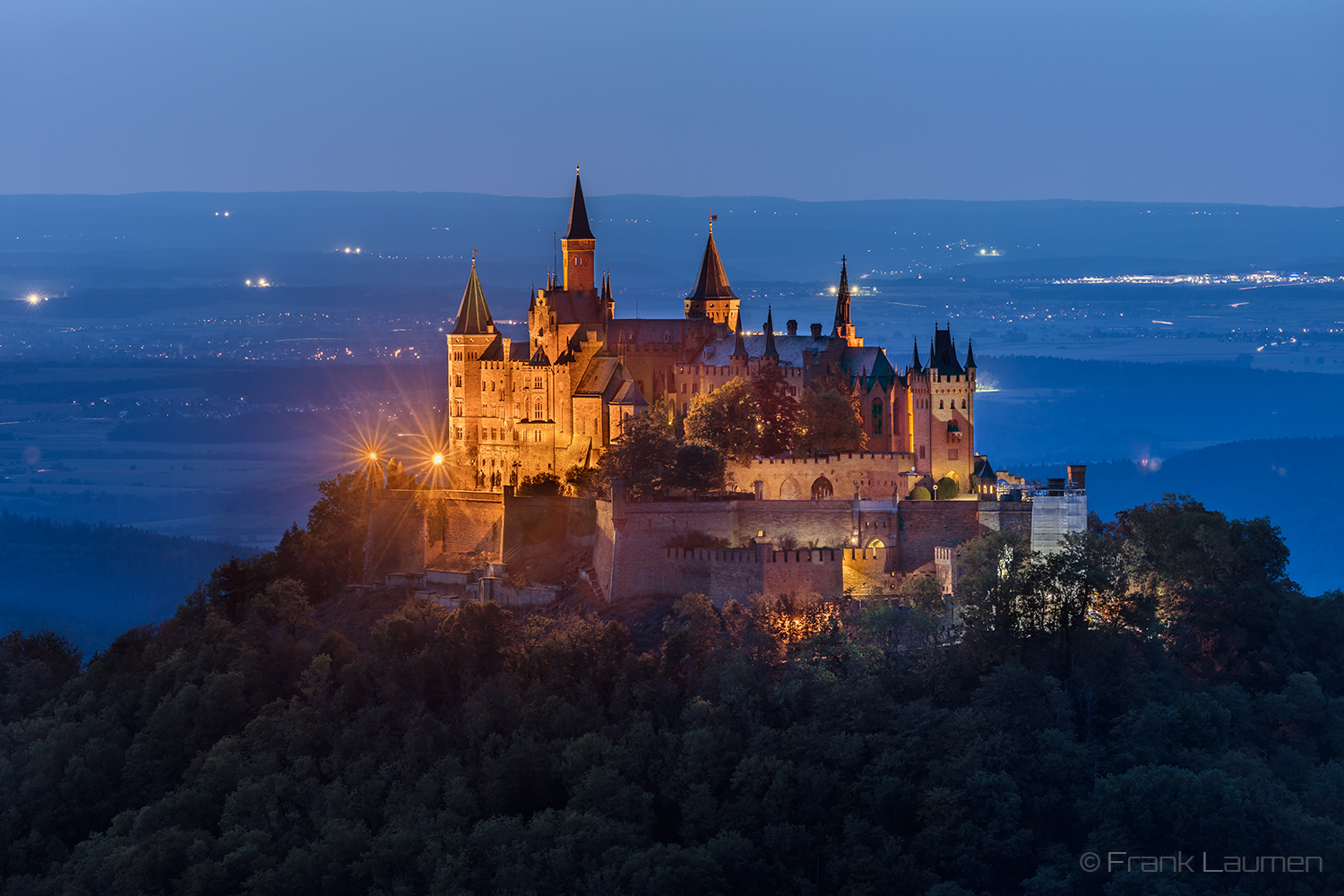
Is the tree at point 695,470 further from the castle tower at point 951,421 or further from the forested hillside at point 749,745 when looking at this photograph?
the castle tower at point 951,421

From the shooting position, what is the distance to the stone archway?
178 feet

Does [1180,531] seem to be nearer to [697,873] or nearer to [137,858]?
[697,873]

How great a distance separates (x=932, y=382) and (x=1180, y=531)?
9711 millimetres

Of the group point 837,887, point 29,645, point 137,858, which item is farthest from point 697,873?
point 29,645

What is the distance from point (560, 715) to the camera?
46.5 metres

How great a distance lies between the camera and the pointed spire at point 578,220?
228 ft

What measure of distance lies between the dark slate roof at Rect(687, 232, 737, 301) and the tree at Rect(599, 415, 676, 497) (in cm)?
1452

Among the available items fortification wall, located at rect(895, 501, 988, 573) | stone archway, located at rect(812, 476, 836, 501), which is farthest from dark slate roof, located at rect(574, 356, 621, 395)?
fortification wall, located at rect(895, 501, 988, 573)

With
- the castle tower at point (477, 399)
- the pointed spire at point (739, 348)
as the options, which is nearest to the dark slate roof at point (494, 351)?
the castle tower at point (477, 399)

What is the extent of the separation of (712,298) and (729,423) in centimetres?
1457

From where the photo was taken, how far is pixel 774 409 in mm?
57375

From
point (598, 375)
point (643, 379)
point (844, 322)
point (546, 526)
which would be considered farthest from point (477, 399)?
point (844, 322)

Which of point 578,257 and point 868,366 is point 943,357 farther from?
point 578,257

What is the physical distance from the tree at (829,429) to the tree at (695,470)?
405cm
